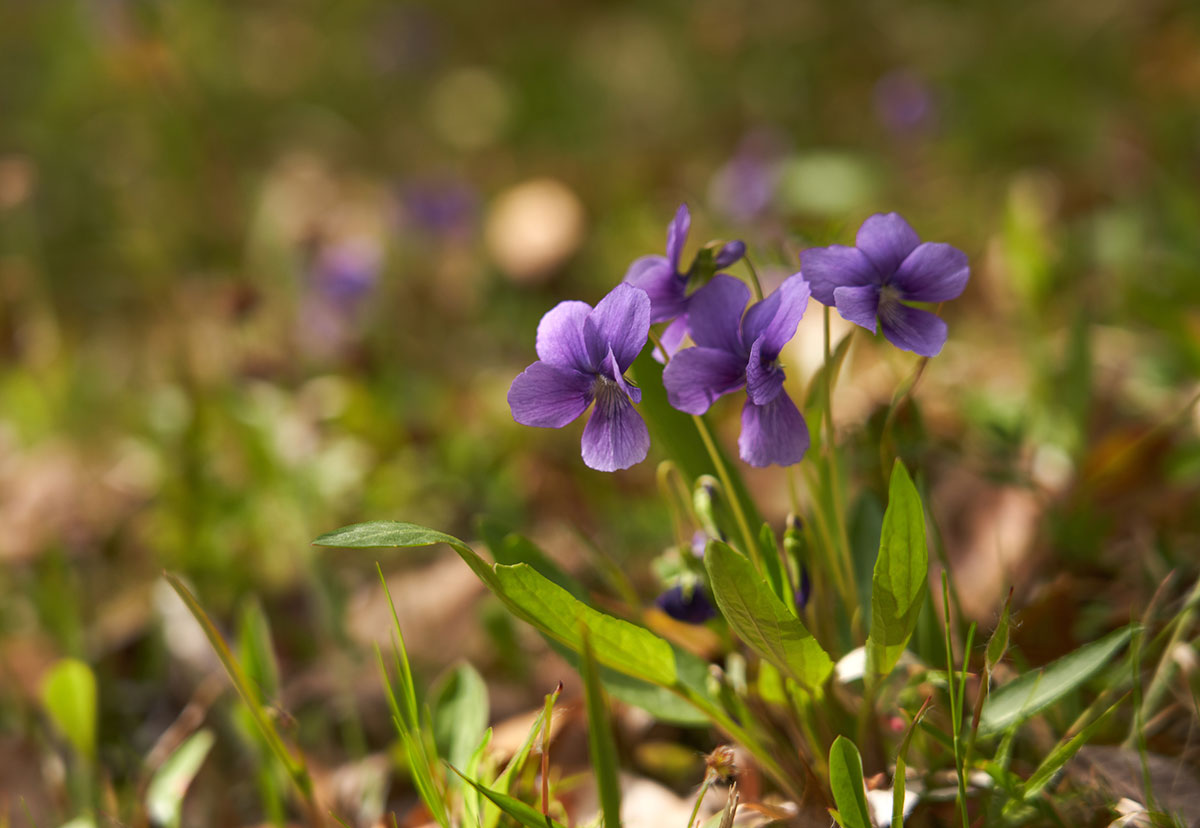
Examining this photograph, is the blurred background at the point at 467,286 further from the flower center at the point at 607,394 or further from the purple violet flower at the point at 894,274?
the flower center at the point at 607,394

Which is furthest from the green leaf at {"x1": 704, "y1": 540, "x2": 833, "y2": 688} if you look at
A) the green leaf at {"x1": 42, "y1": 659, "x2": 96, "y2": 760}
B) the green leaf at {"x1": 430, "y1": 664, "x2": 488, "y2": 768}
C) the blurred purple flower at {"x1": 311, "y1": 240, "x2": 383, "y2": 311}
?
the blurred purple flower at {"x1": 311, "y1": 240, "x2": 383, "y2": 311}

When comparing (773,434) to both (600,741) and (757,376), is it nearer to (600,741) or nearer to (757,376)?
(757,376)

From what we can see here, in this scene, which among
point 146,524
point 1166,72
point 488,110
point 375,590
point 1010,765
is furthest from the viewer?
point 488,110

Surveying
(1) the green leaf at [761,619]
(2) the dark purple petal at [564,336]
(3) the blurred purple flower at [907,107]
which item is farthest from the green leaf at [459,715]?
(3) the blurred purple flower at [907,107]

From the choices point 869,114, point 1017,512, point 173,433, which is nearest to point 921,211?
point 869,114

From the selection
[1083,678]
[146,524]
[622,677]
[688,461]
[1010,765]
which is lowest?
[146,524]

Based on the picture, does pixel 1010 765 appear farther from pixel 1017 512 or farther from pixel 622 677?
pixel 1017 512

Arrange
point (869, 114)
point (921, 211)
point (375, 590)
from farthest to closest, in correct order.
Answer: point (869, 114), point (921, 211), point (375, 590)
